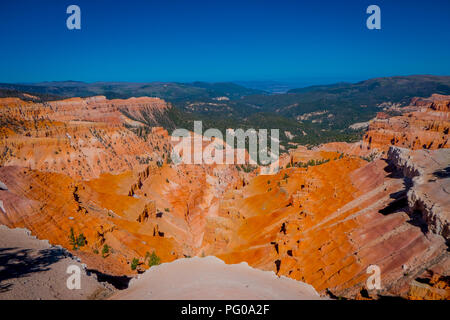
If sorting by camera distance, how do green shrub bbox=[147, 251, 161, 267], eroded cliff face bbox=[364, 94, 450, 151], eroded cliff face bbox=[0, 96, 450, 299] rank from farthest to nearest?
eroded cliff face bbox=[364, 94, 450, 151], green shrub bbox=[147, 251, 161, 267], eroded cliff face bbox=[0, 96, 450, 299]

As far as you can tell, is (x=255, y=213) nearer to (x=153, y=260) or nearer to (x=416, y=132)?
(x=153, y=260)

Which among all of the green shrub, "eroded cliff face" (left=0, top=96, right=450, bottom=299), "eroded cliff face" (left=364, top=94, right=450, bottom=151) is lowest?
the green shrub

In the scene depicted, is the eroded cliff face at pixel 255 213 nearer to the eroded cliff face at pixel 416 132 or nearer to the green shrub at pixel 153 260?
the green shrub at pixel 153 260

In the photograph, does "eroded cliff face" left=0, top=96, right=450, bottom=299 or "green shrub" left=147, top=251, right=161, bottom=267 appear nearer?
"eroded cliff face" left=0, top=96, right=450, bottom=299

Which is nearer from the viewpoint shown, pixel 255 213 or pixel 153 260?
pixel 153 260

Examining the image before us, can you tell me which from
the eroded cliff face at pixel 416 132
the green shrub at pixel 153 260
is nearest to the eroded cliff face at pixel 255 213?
the green shrub at pixel 153 260

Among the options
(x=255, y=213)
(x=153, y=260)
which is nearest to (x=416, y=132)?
(x=255, y=213)

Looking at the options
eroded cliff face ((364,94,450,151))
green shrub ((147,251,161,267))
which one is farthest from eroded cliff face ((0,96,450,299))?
eroded cliff face ((364,94,450,151))

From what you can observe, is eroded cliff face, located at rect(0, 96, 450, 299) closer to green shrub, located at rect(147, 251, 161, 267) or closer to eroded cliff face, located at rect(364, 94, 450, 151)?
green shrub, located at rect(147, 251, 161, 267)
